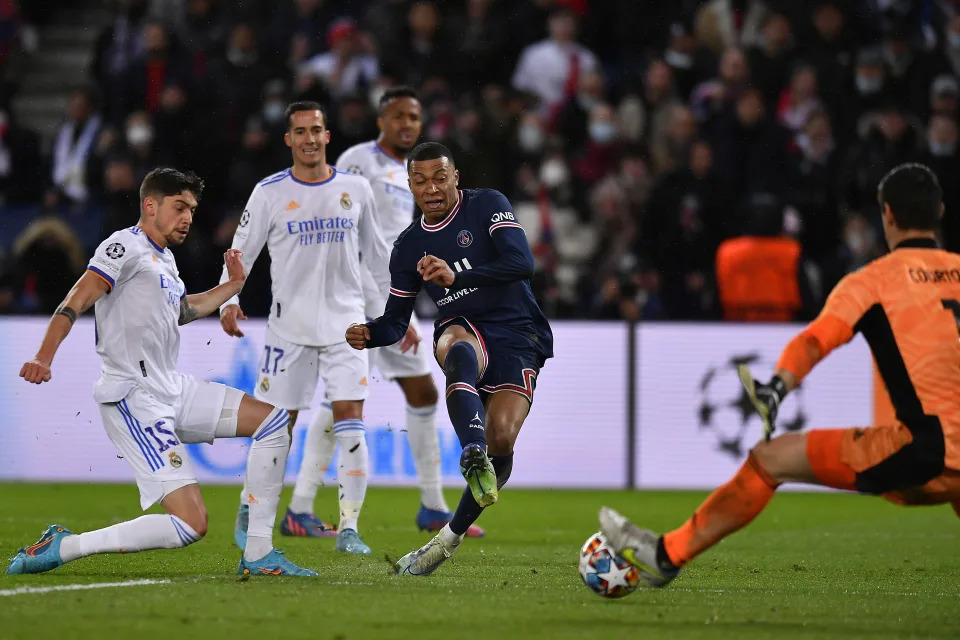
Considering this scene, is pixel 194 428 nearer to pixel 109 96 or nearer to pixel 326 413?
pixel 326 413

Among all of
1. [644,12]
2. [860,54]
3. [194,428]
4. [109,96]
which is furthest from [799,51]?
[194,428]

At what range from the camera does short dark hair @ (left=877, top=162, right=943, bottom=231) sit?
5586mm

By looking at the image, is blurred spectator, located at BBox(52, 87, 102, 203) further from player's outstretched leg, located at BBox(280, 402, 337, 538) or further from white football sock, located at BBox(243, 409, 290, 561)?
white football sock, located at BBox(243, 409, 290, 561)

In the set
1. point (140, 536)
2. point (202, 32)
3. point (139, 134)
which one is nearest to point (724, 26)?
point (202, 32)

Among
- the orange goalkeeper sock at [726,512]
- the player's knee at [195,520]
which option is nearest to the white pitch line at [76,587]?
the player's knee at [195,520]

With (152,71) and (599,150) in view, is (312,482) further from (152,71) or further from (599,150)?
(152,71)

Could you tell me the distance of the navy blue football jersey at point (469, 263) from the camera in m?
7.40

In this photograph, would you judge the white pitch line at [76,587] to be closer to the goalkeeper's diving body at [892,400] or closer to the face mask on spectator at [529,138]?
the goalkeeper's diving body at [892,400]

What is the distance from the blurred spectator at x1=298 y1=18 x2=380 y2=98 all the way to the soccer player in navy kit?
26.9ft

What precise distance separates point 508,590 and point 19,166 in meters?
12.1

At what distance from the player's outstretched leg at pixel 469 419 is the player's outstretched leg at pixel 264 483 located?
34.9 inches

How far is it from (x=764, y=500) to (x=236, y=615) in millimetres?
2069

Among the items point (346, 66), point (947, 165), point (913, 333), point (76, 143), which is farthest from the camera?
point (76, 143)

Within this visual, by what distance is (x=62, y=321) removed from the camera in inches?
247
